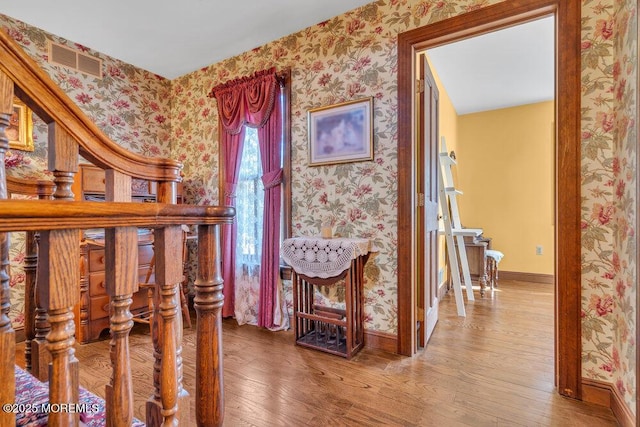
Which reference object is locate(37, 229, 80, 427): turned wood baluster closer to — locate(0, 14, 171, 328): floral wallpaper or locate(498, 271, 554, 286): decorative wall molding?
locate(0, 14, 171, 328): floral wallpaper

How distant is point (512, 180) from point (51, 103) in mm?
5036

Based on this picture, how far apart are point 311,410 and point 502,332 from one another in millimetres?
1785

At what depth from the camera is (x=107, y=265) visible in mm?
551

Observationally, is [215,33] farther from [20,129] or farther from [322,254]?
[322,254]

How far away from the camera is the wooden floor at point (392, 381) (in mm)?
1448

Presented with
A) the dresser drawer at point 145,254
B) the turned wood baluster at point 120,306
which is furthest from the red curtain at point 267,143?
the turned wood baluster at point 120,306

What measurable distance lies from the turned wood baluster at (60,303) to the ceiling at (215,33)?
7.73 ft

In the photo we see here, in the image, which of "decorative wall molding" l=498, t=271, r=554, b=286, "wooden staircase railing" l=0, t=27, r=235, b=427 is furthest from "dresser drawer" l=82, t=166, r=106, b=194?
"decorative wall molding" l=498, t=271, r=554, b=286

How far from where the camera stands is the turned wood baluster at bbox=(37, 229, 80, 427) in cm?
46

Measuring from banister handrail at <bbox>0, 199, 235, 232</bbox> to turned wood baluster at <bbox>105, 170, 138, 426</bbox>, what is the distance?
0.04m

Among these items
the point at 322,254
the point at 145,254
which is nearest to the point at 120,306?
the point at 322,254

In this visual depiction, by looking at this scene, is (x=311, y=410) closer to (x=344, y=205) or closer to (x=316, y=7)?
(x=344, y=205)

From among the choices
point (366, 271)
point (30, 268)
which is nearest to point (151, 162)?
point (30, 268)

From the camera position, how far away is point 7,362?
0.46 meters
